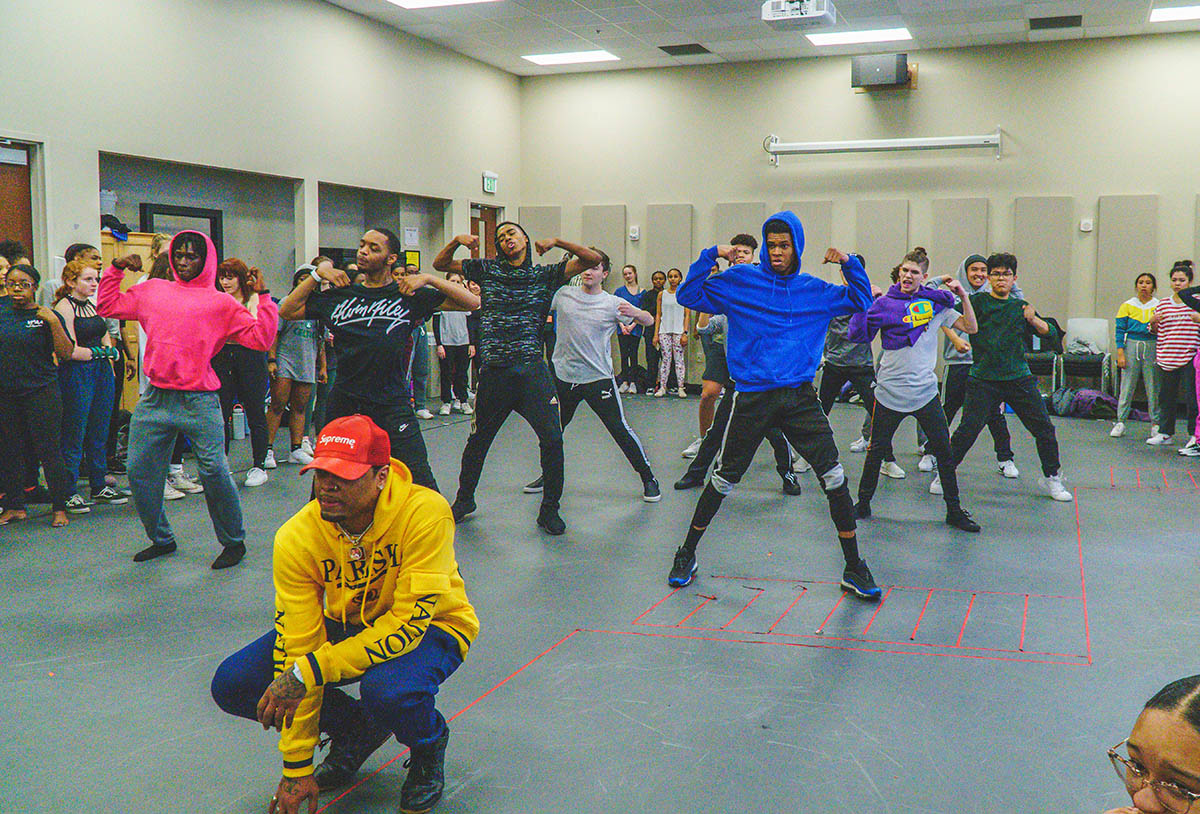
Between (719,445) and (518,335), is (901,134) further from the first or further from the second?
(518,335)

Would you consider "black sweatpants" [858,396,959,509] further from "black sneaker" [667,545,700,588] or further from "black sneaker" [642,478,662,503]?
"black sneaker" [667,545,700,588]

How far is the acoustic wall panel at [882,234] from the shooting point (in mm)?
13109

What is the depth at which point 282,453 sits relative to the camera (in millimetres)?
8328

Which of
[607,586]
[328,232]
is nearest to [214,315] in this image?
[607,586]

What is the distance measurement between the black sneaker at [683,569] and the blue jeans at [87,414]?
3818mm

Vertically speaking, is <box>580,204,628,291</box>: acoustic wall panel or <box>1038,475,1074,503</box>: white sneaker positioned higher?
<box>580,204,628,291</box>: acoustic wall panel

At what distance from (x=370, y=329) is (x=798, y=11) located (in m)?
6.65

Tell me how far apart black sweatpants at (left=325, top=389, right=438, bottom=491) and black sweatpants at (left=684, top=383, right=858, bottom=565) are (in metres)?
1.33

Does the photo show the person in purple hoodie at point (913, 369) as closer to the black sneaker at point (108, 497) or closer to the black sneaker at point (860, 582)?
the black sneaker at point (860, 582)

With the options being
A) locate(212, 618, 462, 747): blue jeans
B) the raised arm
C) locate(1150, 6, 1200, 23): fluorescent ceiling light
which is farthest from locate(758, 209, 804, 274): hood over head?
locate(1150, 6, 1200, 23): fluorescent ceiling light

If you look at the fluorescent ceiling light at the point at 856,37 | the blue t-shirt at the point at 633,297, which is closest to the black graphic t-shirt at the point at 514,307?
the blue t-shirt at the point at 633,297

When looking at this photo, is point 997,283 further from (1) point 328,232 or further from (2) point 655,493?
(1) point 328,232

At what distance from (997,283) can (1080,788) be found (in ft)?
13.9

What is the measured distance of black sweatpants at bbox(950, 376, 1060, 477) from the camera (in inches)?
252
